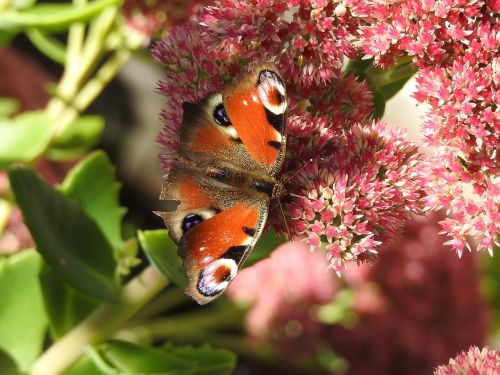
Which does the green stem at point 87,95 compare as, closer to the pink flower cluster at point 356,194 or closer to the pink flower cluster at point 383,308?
the pink flower cluster at point 383,308

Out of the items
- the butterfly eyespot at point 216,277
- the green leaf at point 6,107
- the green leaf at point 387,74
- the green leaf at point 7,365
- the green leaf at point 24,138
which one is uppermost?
the green leaf at point 387,74

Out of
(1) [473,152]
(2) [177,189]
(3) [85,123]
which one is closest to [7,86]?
(3) [85,123]

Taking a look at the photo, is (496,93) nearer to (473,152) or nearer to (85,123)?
(473,152)

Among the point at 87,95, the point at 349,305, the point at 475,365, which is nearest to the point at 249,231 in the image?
the point at 475,365

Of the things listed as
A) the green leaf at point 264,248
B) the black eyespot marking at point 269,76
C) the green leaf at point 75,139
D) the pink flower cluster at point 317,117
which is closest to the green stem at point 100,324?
the green leaf at point 264,248

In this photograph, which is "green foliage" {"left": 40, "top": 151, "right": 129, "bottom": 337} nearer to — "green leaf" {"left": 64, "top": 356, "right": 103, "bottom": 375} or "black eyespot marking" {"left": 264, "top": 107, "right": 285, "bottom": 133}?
"green leaf" {"left": 64, "top": 356, "right": 103, "bottom": 375}

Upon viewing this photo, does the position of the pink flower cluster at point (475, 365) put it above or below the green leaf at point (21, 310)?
above

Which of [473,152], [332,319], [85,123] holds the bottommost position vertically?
[332,319]

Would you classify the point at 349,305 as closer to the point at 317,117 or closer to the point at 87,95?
the point at 87,95
